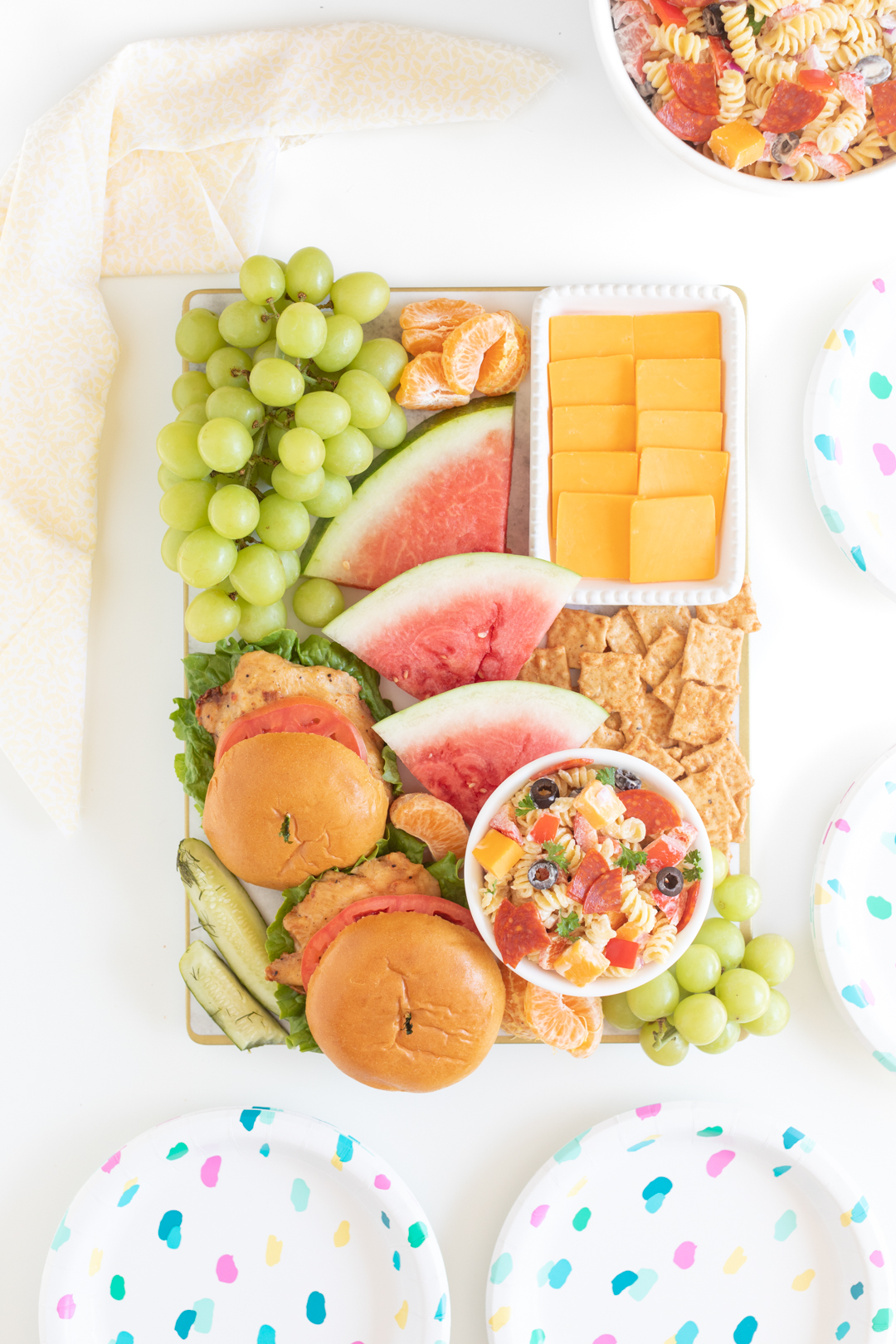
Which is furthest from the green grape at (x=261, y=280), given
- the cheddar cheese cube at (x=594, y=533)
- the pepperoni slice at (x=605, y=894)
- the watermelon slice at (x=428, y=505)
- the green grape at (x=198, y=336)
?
the pepperoni slice at (x=605, y=894)

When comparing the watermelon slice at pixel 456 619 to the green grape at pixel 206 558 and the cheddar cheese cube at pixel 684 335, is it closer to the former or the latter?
the green grape at pixel 206 558

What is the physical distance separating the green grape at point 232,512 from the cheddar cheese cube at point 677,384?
66 centimetres

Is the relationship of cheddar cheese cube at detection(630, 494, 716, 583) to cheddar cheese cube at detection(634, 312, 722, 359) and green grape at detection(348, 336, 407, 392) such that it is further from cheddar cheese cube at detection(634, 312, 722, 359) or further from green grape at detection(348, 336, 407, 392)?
green grape at detection(348, 336, 407, 392)

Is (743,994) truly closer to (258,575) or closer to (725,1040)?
(725,1040)

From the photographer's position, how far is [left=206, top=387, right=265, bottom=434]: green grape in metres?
1.50

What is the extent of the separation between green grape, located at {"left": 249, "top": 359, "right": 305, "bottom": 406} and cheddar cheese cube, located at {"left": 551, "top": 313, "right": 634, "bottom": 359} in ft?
1.45

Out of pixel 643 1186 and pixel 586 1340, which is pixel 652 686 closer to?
pixel 643 1186

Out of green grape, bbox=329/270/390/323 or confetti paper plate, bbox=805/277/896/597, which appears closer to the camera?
green grape, bbox=329/270/390/323

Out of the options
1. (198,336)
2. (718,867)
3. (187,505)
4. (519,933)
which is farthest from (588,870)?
(198,336)

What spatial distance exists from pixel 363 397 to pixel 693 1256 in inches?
62.7

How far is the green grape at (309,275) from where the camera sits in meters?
1.51

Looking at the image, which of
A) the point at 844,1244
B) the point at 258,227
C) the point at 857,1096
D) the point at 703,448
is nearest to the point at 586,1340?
the point at 844,1244

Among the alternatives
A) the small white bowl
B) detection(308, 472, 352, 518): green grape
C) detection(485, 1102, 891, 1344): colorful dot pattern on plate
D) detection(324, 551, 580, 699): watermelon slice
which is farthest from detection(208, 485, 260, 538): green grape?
detection(485, 1102, 891, 1344): colorful dot pattern on plate

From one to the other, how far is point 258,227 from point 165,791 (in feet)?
3.39
